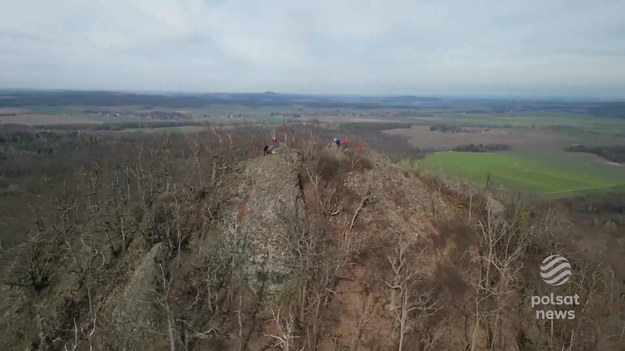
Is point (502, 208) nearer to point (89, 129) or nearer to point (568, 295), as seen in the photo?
point (568, 295)

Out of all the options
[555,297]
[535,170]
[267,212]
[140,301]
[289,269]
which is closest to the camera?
[140,301]

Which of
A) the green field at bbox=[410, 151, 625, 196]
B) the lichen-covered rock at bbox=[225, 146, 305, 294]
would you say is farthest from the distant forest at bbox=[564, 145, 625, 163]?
the lichen-covered rock at bbox=[225, 146, 305, 294]

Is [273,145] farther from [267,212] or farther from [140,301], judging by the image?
[140,301]

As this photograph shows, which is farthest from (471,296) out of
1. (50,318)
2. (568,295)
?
(50,318)

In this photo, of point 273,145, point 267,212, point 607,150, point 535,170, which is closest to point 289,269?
point 267,212

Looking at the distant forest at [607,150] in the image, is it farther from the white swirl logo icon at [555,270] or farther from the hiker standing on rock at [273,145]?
the hiker standing on rock at [273,145]

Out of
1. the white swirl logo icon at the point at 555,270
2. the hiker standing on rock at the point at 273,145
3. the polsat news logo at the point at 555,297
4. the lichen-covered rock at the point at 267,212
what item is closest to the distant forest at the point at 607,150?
the white swirl logo icon at the point at 555,270

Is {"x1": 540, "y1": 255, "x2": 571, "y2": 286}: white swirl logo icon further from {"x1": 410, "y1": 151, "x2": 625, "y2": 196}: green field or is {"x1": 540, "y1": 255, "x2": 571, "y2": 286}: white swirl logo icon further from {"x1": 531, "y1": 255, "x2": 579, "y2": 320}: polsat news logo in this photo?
{"x1": 410, "y1": 151, "x2": 625, "y2": 196}: green field
